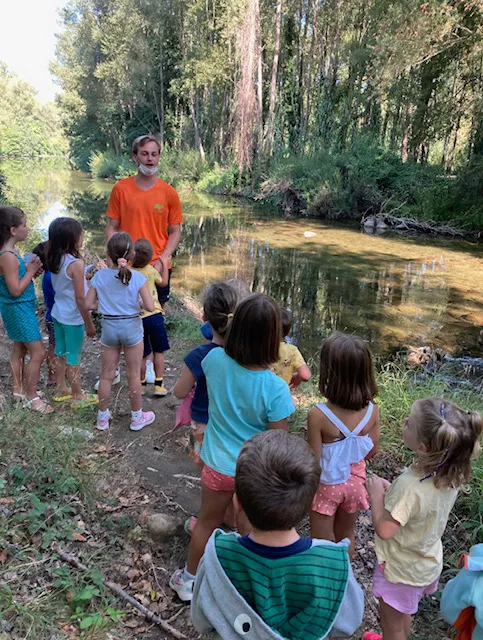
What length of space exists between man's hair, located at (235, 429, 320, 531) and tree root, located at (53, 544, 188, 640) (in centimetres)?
111

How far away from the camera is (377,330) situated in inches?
296

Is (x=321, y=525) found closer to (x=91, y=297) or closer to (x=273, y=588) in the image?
(x=273, y=588)

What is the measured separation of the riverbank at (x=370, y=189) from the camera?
16.6m

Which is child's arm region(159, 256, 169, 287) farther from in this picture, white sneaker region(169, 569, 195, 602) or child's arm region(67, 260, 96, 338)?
white sneaker region(169, 569, 195, 602)

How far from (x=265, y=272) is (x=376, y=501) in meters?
8.84

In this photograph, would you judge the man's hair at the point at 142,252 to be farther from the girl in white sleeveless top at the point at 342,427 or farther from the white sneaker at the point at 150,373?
the girl in white sleeveless top at the point at 342,427

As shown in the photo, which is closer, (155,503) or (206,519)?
(206,519)

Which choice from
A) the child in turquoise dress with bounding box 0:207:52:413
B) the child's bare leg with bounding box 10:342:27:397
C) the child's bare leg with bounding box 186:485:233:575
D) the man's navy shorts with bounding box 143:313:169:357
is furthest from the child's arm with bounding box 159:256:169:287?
the child's bare leg with bounding box 186:485:233:575

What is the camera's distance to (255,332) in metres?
1.88

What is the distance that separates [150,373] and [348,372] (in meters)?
2.77

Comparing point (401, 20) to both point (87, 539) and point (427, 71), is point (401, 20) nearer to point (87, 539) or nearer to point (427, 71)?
point (427, 71)

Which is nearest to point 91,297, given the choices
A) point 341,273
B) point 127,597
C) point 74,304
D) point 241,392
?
point 74,304

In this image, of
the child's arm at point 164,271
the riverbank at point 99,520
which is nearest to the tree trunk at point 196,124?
the child's arm at point 164,271

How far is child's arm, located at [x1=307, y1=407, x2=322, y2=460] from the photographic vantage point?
2.08 m
